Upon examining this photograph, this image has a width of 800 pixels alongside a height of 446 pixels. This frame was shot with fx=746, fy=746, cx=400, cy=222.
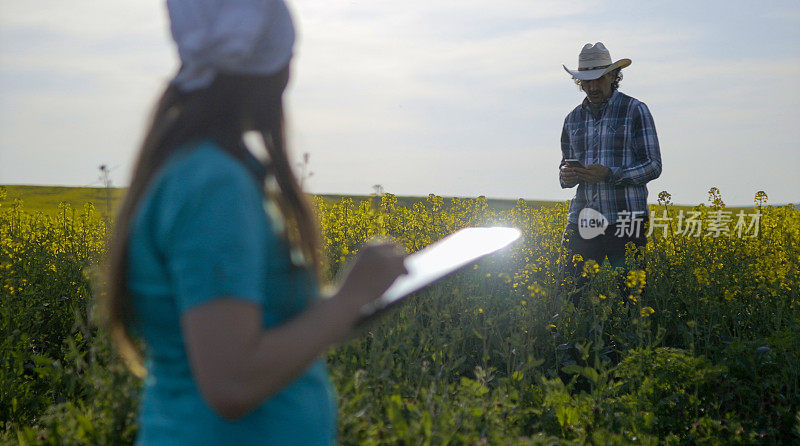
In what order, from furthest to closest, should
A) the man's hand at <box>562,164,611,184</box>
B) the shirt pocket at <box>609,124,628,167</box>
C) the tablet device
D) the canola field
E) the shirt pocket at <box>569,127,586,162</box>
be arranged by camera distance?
the shirt pocket at <box>569,127,586,162</box> < the shirt pocket at <box>609,124,628,167</box> < the man's hand at <box>562,164,611,184</box> < the canola field < the tablet device

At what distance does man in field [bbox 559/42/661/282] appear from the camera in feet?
16.4

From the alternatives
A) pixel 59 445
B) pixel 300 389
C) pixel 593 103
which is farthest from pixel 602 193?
pixel 300 389

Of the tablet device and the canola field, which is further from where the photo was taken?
the canola field

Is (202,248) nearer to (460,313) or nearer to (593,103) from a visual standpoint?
(460,313)

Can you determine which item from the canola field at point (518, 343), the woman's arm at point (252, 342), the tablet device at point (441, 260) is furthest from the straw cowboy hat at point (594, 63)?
the woman's arm at point (252, 342)

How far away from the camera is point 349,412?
2.49 meters

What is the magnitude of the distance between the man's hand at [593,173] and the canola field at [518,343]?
0.58 metres

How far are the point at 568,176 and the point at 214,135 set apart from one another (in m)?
4.27

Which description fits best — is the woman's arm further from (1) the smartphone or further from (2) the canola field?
(1) the smartphone

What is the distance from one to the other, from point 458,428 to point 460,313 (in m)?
2.17

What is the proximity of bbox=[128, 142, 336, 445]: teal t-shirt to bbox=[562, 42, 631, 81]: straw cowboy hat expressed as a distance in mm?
4389

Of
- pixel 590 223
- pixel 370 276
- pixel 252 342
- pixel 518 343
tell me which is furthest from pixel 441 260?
pixel 590 223

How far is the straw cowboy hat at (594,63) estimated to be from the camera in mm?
5133

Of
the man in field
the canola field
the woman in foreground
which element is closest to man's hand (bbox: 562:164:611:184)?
the man in field
